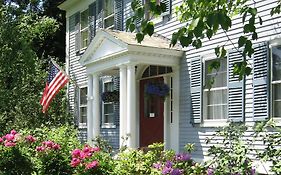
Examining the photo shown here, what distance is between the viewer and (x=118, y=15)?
1517 centimetres

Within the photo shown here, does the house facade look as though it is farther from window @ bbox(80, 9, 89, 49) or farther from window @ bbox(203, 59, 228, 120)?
window @ bbox(80, 9, 89, 49)

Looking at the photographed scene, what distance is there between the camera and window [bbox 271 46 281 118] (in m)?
9.05

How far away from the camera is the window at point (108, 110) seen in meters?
15.4

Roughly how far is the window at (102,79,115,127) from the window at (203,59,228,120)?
15.7 ft

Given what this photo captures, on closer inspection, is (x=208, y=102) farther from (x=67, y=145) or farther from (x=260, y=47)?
(x=67, y=145)

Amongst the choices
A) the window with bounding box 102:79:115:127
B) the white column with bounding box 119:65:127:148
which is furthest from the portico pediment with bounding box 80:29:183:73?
the window with bounding box 102:79:115:127

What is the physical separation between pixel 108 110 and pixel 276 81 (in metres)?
7.64

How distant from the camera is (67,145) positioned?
789 centimetres

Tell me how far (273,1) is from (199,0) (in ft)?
19.2

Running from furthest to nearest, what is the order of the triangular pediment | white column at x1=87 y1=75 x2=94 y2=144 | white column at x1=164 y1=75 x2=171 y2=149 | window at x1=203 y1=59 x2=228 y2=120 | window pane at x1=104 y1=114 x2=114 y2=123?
window pane at x1=104 y1=114 x2=114 y2=123 < white column at x1=87 y1=75 x2=94 y2=144 < white column at x1=164 y1=75 x2=171 y2=149 < the triangular pediment < window at x1=203 y1=59 x2=228 y2=120

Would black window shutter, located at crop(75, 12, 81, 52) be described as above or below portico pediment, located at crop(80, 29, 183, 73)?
above

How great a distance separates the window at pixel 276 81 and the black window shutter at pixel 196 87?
229 centimetres

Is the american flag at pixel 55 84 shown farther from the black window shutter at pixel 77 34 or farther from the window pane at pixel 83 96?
the black window shutter at pixel 77 34

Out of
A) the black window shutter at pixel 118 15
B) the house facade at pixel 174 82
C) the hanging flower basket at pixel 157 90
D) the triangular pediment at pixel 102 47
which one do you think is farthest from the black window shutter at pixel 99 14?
the hanging flower basket at pixel 157 90
